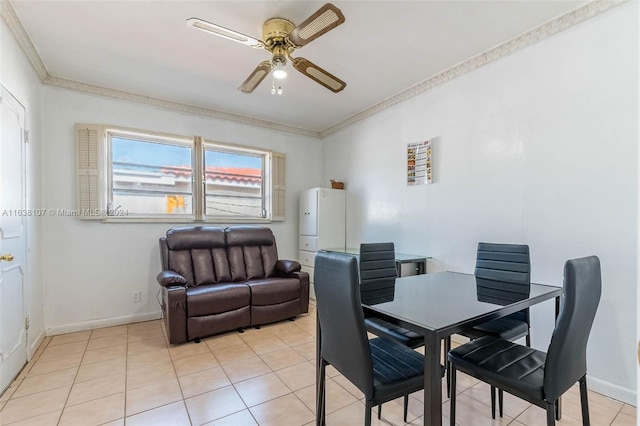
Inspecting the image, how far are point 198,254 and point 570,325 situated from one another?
339 centimetres

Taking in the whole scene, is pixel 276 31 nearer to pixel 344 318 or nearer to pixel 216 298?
pixel 344 318

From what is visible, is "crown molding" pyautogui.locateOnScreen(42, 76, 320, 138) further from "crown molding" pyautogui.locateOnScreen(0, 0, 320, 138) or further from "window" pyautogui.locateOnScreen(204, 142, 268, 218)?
"window" pyautogui.locateOnScreen(204, 142, 268, 218)

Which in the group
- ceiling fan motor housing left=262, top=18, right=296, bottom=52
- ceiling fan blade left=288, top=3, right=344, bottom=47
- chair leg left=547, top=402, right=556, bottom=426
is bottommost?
chair leg left=547, top=402, right=556, bottom=426

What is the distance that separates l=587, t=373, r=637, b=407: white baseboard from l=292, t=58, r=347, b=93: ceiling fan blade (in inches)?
111

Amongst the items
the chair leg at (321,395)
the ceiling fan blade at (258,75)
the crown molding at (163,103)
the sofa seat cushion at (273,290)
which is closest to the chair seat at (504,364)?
the chair leg at (321,395)

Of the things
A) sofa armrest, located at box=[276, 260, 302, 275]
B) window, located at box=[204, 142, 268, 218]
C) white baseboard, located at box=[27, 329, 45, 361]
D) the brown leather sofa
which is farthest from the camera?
window, located at box=[204, 142, 268, 218]

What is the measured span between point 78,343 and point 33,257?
0.92 metres

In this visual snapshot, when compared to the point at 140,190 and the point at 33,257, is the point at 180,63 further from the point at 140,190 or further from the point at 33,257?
the point at 33,257

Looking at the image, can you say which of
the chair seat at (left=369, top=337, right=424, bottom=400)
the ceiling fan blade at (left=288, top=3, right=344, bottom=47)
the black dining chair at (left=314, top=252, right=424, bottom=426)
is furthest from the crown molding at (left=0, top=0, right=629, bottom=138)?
the chair seat at (left=369, top=337, right=424, bottom=400)

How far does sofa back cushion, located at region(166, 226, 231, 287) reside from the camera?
336 centimetres

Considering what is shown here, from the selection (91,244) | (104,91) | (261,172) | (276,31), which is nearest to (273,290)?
(261,172)

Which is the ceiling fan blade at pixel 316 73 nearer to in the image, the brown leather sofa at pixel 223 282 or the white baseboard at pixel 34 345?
the brown leather sofa at pixel 223 282

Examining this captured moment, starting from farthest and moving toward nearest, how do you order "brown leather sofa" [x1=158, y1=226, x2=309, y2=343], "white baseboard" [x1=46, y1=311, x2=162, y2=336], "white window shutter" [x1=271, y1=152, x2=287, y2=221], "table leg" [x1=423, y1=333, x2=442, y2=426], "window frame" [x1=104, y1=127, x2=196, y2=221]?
"white window shutter" [x1=271, y1=152, x2=287, y2=221] → "window frame" [x1=104, y1=127, x2=196, y2=221] → "white baseboard" [x1=46, y1=311, x2=162, y2=336] → "brown leather sofa" [x1=158, y1=226, x2=309, y2=343] → "table leg" [x1=423, y1=333, x2=442, y2=426]

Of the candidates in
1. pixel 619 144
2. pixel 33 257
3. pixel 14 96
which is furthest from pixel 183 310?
pixel 619 144
